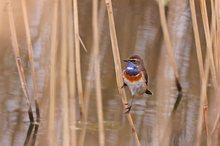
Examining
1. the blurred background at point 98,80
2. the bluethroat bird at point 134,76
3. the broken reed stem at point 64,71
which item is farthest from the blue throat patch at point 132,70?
the broken reed stem at point 64,71

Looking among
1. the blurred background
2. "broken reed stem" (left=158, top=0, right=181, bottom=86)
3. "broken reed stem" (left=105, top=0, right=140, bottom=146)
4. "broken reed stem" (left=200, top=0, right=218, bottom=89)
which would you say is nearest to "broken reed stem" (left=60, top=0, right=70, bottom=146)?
the blurred background

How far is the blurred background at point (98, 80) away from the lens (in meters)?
2.14

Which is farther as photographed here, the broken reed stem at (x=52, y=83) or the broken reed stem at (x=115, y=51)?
the broken reed stem at (x=52, y=83)

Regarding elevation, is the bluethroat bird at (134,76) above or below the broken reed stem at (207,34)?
below

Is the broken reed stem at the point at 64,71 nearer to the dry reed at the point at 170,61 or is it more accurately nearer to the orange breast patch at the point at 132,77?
the orange breast patch at the point at 132,77

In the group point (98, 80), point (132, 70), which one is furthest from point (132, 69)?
point (98, 80)

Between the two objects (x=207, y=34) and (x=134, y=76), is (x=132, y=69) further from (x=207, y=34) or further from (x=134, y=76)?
(x=207, y=34)

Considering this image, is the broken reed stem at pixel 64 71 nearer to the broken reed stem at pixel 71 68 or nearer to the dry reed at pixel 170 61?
the broken reed stem at pixel 71 68

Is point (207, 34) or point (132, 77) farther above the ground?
point (207, 34)

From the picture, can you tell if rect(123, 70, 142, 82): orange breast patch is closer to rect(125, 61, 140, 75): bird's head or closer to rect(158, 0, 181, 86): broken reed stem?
rect(125, 61, 140, 75): bird's head

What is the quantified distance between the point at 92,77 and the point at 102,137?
22.9 inches

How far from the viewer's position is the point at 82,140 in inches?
86.4

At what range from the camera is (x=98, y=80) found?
212cm

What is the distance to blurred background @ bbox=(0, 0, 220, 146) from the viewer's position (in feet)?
7.01
